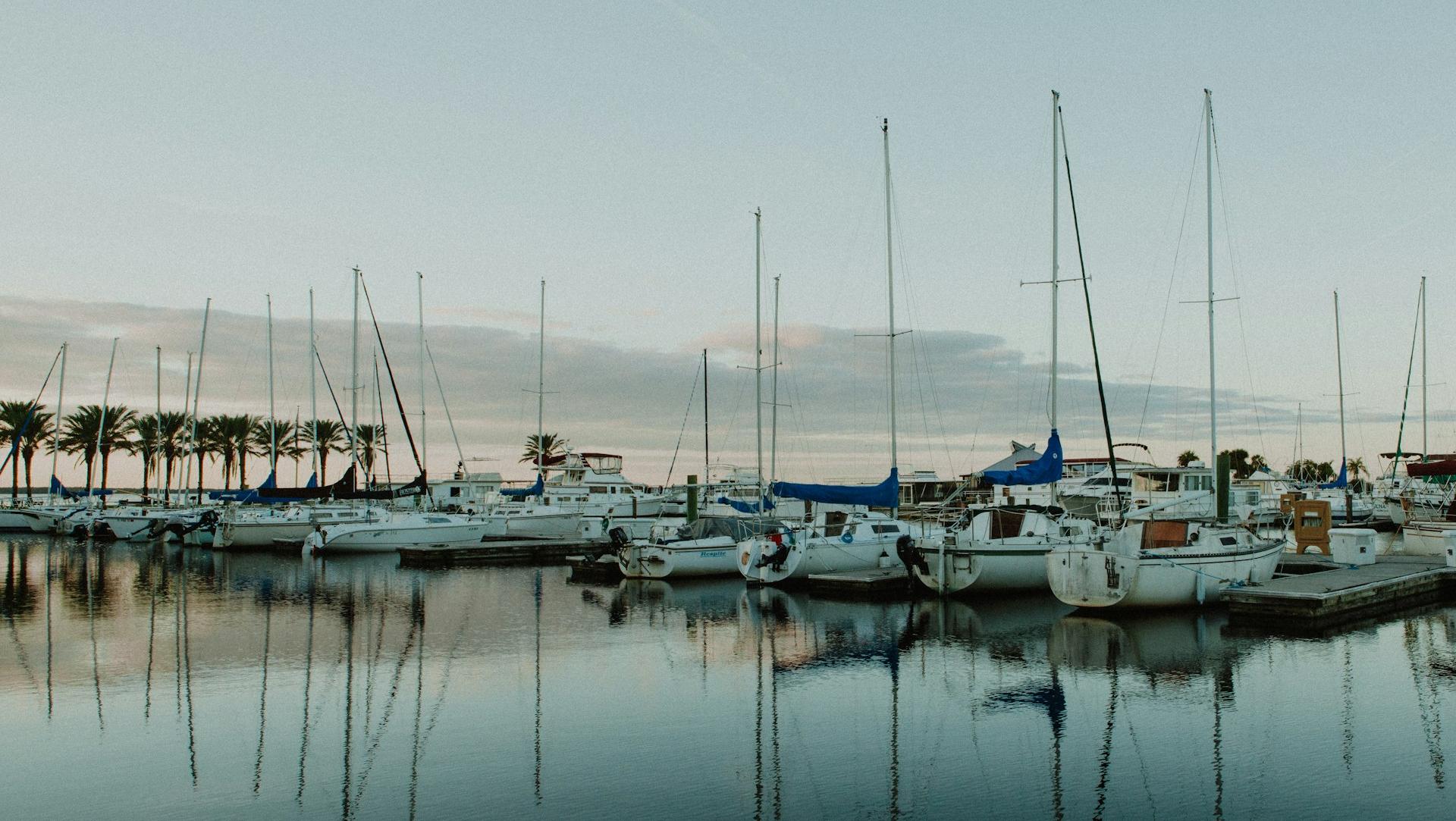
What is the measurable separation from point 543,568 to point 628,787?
27.1m

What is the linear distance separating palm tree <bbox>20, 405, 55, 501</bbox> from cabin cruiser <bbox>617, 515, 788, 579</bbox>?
2423 inches

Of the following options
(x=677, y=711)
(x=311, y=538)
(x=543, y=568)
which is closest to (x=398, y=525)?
(x=311, y=538)

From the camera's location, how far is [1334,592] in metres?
21.1

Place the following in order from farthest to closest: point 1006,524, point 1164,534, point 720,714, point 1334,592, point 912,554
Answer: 1. point 1006,524
2. point 912,554
3. point 1164,534
4. point 1334,592
5. point 720,714

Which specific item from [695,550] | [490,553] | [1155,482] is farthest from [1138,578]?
[490,553]

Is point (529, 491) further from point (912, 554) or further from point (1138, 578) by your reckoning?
point (1138, 578)

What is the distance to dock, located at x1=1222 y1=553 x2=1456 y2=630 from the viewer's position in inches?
802

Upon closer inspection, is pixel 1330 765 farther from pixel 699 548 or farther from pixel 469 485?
pixel 469 485

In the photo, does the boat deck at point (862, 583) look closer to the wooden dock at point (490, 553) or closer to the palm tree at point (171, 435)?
the wooden dock at point (490, 553)

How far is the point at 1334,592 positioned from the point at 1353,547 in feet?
23.1

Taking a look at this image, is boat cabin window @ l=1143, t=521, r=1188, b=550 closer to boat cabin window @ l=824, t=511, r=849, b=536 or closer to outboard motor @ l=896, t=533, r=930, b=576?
outboard motor @ l=896, t=533, r=930, b=576

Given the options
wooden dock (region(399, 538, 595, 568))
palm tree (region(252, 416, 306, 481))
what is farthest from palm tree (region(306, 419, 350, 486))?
wooden dock (region(399, 538, 595, 568))

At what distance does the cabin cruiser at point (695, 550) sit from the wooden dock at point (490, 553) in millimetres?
9062

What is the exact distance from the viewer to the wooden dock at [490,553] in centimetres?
3744
